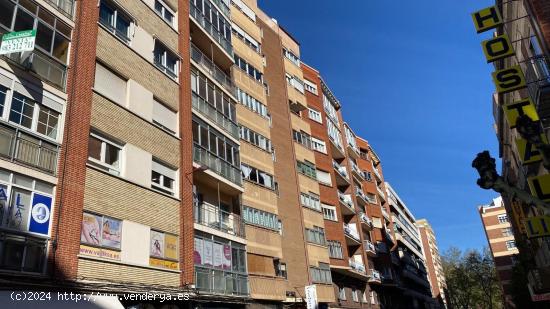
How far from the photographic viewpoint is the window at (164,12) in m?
21.5

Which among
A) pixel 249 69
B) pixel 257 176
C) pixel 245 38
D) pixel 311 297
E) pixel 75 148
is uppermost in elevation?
pixel 245 38

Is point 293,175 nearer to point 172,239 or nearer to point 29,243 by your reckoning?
point 172,239

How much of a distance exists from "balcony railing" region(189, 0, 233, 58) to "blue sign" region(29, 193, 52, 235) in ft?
47.8

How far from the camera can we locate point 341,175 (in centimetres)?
4122

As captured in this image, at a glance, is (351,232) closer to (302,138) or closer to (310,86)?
(302,138)

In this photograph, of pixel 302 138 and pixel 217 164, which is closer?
pixel 217 164

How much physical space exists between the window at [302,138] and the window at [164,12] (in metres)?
15.3

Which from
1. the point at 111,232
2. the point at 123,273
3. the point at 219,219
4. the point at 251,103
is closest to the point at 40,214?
the point at 111,232

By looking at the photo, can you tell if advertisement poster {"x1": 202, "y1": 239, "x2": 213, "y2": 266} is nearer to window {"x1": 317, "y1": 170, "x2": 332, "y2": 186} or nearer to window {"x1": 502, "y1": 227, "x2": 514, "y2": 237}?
window {"x1": 317, "y1": 170, "x2": 332, "y2": 186}

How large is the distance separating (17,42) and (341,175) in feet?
105

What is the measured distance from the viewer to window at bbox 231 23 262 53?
3191cm

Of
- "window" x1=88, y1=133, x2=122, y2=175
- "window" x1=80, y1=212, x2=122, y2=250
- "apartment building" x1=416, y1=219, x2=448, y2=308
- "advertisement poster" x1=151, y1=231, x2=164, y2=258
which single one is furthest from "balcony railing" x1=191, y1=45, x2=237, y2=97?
"apartment building" x1=416, y1=219, x2=448, y2=308

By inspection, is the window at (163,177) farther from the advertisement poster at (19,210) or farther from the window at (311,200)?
the window at (311,200)

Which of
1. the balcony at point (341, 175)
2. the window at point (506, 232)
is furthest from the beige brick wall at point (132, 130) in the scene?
the window at point (506, 232)
